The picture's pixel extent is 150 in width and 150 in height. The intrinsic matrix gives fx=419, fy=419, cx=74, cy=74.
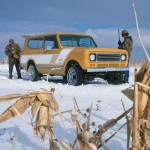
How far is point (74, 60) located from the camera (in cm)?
1339

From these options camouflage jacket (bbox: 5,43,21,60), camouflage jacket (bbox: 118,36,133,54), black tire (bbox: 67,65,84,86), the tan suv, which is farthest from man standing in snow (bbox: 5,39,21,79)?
camouflage jacket (bbox: 118,36,133,54)

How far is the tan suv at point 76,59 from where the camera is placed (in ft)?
42.7

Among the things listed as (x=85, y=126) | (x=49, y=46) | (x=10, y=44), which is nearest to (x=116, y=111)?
(x=85, y=126)

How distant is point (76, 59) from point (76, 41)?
1.11 m

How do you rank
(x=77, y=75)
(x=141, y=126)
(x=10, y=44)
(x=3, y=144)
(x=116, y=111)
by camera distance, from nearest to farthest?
(x=141, y=126)
(x=3, y=144)
(x=116, y=111)
(x=77, y=75)
(x=10, y=44)

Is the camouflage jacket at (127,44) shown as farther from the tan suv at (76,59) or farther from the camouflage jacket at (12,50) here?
the camouflage jacket at (12,50)

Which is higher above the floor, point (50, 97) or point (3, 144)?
point (50, 97)

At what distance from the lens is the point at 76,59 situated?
13.2 m

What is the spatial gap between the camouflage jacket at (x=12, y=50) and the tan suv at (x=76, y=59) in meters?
1.63

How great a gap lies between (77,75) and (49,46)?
5.38ft

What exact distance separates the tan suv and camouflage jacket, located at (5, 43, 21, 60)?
163cm

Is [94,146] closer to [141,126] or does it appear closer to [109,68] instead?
[141,126]

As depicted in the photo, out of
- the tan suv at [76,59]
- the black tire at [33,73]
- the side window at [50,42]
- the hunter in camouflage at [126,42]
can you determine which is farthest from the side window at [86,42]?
the black tire at [33,73]

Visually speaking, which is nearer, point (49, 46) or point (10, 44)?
point (49, 46)
